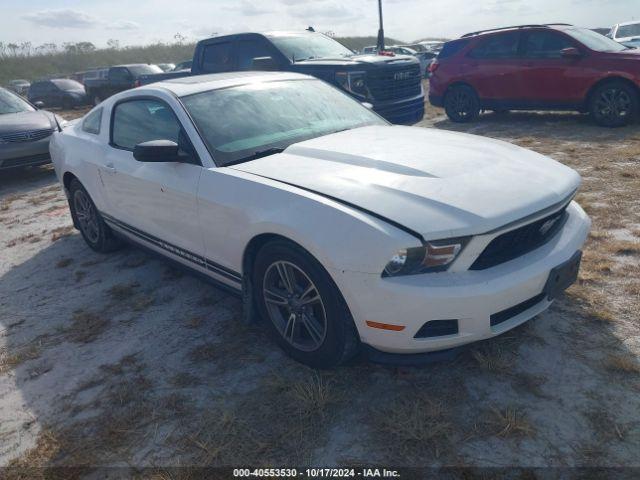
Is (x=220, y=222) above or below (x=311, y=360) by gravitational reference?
above

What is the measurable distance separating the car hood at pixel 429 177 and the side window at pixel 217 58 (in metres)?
5.61

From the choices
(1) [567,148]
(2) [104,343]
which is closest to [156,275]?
(2) [104,343]

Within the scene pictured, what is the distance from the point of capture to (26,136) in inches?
331

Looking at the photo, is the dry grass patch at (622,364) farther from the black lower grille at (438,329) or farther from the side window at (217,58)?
the side window at (217,58)

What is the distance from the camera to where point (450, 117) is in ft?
34.7

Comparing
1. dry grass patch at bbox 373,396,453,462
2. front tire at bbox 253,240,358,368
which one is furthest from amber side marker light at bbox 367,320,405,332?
dry grass patch at bbox 373,396,453,462

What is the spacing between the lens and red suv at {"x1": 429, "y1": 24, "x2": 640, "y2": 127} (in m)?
8.32

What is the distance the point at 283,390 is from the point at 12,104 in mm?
9081

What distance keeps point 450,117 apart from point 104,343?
347 inches

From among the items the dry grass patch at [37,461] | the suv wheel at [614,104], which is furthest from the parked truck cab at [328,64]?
the dry grass patch at [37,461]

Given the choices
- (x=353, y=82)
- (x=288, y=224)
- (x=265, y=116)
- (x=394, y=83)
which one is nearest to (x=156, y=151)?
(x=265, y=116)

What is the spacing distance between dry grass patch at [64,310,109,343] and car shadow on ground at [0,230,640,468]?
15 mm

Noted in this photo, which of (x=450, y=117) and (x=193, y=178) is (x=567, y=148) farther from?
(x=193, y=178)

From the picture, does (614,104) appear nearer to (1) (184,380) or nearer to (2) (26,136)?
(1) (184,380)
